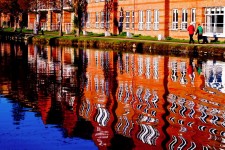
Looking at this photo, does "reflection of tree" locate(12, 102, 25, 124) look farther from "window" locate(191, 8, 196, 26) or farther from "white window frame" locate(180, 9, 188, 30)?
"white window frame" locate(180, 9, 188, 30)

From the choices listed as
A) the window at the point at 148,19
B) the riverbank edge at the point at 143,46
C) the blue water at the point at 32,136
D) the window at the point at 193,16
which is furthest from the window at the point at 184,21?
the blue water at the point at 32,136

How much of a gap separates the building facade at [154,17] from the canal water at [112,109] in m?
22.5

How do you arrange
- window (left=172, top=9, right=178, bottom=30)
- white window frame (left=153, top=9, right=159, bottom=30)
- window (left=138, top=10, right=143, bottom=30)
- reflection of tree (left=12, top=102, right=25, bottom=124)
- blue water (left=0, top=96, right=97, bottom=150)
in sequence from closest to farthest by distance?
blue water (left=0, top=96, right=97, bottom=150) < reflection of tree (left=12, top=102, right=25, bottom=124) < window (left=172, top=9, right=178, bottom=30) < white window frame (left=153, top=9, right=159, bottom=30) < window (left=138, top=10, right=143, bottom=30)

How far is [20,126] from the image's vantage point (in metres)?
12.8

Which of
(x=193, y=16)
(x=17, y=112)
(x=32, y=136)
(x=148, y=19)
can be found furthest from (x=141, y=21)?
(x=32, y=136)

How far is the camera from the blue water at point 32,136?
35.5 feet

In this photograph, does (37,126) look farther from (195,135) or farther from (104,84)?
(104,84)

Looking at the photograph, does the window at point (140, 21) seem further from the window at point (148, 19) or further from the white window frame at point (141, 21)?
the window at point (148, 19)

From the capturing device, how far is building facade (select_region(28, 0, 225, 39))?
48719 millimetres

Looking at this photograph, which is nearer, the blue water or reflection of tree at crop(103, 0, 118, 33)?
the blue water

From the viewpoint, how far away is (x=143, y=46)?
149 ft

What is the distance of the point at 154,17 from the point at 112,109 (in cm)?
4387

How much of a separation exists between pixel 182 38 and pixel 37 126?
41.0 meters

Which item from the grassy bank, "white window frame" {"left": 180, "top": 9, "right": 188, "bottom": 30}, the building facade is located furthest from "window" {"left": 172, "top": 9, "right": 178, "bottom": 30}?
the grassy bank
